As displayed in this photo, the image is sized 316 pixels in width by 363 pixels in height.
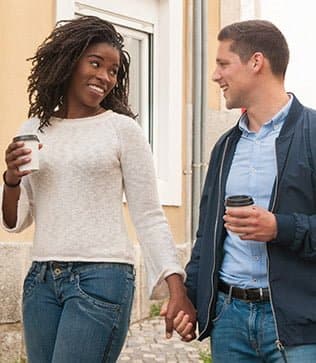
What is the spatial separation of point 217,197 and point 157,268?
12.7 inches

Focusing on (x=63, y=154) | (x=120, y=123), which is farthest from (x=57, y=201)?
(x=120, y=123)

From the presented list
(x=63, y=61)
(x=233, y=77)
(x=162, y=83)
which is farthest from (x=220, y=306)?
(x=162, y=83)

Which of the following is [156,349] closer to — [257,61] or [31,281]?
[31,281]

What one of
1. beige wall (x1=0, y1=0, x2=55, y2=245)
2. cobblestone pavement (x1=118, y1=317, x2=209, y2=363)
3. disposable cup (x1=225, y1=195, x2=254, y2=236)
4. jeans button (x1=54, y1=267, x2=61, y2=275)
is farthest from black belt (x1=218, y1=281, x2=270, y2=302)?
beige wall (x1=0, y1=0, x2=55, y2=245)

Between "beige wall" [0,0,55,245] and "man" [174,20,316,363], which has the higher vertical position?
"beige wall" [0,0,55,245]

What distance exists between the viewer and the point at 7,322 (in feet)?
20.1

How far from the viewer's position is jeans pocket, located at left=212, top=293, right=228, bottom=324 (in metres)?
2.82

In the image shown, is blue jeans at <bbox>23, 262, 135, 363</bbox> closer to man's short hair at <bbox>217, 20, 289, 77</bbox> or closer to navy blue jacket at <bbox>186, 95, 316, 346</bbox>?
navy blue jacket at <bbox>186, 95, 316, 346</bbox>

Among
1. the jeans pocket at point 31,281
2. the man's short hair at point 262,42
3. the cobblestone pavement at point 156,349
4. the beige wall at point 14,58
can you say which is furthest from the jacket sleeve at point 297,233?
the beige wall at point 14,58

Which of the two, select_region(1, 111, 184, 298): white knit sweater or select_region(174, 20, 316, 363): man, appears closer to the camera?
select_region(174, 20, 316, 363): man

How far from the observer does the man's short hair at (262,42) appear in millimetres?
2918

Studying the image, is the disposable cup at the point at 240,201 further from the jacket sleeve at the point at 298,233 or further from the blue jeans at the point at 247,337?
the blue jeans at the point at 247,337

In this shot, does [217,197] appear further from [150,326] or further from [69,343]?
[150,326]

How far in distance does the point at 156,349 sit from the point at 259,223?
162 inches
